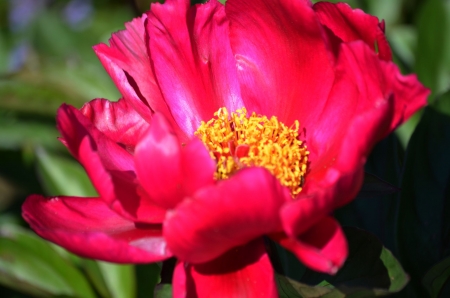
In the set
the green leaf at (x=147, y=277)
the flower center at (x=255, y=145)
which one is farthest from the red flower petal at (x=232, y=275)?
the green leaf at (x=147, y=277)

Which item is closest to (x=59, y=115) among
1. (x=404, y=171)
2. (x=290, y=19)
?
(x=290, y=19)

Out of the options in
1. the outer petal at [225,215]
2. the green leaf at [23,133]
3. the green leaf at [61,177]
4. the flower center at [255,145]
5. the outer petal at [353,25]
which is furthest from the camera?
the green leaf at [23,133]

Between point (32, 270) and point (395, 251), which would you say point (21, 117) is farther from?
point (395, 251)

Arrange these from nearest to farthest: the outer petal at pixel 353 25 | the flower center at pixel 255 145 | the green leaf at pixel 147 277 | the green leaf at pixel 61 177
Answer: the outer petal at pixel 353 25, the flower center at pixel 255 145, the green leaf at pixel 147 277, the green leaf at pixel 61 177

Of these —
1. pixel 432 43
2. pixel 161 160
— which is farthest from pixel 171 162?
pixel 432 43

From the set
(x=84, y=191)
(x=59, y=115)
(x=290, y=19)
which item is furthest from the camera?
(x=84, y=191)

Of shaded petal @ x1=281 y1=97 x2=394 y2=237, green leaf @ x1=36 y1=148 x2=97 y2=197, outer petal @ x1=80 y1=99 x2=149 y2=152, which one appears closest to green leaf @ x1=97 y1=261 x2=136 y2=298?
green leaf @ x1=36 y1=148 x2=97 y2=197

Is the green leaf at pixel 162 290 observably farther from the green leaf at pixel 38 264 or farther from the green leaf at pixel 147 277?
the green leaf at pixel 38 264

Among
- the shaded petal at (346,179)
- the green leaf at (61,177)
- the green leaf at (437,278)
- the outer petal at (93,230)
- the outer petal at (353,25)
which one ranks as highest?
the outer petal at (353,25)
